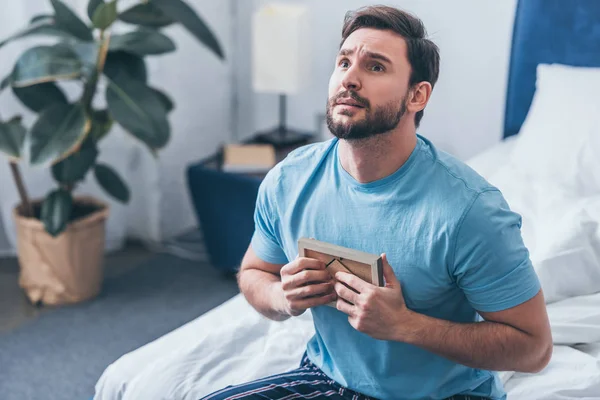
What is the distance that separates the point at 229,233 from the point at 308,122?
26.7 inches

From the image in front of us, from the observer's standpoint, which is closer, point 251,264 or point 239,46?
point 251,264

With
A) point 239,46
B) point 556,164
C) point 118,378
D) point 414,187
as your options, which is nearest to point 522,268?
point 414,187

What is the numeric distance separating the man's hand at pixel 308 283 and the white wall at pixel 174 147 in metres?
1.89

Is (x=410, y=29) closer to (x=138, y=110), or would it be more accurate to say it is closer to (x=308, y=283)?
(x=308, y=283)

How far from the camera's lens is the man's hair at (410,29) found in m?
1.23

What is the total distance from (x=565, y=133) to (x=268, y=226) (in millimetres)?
1193

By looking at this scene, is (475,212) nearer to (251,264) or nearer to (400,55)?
(400,55)

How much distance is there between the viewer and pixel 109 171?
8.73ft

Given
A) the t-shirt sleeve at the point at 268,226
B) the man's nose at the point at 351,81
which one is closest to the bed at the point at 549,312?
the t-shirt sleeve at the point at 268,226

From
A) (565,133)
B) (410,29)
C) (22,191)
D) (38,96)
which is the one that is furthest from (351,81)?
(22,191)

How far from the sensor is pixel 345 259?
3.72 ft

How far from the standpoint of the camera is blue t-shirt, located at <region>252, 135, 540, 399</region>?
1.13 m

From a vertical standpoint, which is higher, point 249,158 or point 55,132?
point 55,132

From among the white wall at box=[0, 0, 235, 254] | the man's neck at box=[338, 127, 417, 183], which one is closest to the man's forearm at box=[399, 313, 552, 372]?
the man's neck at box=[338, 127, 417, 183]
